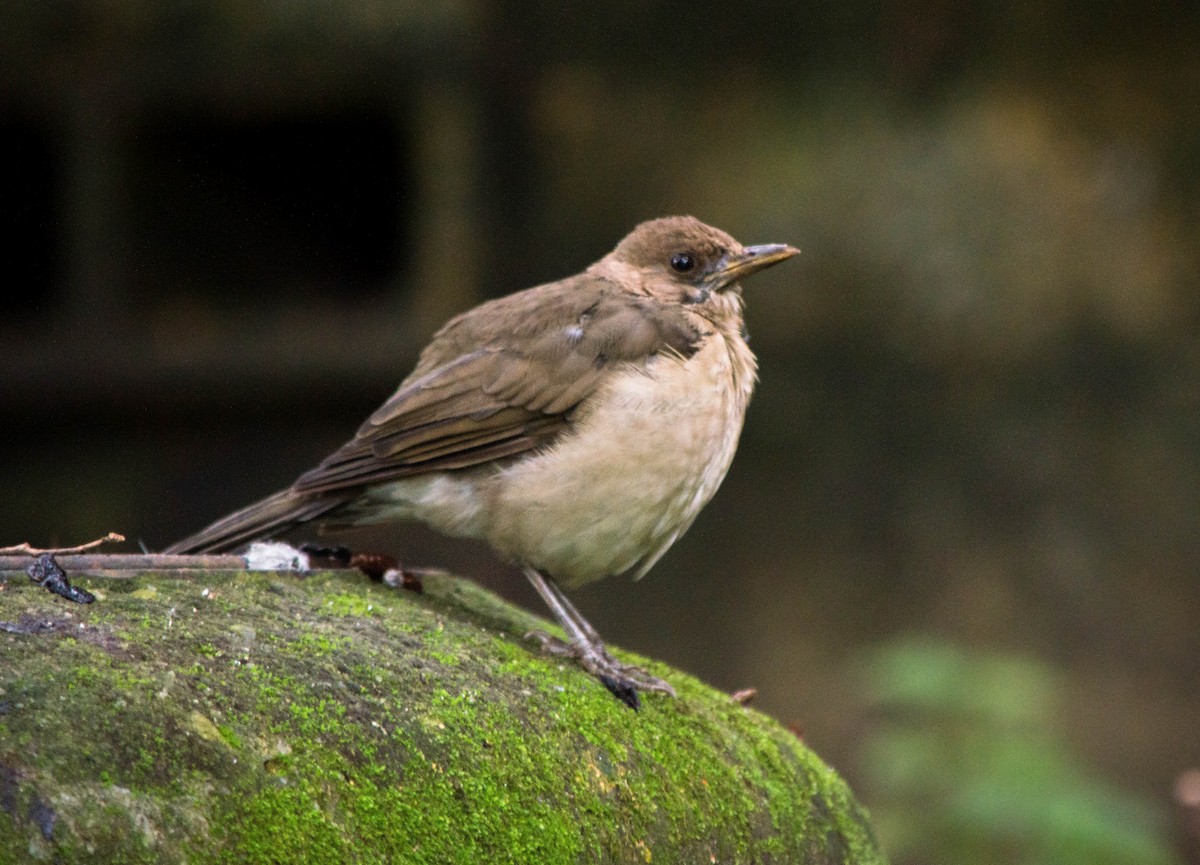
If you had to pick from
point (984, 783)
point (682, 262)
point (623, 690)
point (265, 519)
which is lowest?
point (984, 783)

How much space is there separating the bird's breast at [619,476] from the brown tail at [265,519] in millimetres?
473

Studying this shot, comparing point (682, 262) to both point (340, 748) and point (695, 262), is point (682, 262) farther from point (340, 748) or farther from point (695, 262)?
point (340, 748)

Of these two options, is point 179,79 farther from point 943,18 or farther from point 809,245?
point 943,18

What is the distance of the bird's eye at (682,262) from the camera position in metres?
4.52

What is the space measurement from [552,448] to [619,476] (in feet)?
0.66

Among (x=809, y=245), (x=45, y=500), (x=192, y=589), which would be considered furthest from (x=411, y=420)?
(x=45, y=500)

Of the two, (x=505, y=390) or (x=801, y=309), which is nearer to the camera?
(x=505, y=390)

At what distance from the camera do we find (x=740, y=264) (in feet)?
14.8

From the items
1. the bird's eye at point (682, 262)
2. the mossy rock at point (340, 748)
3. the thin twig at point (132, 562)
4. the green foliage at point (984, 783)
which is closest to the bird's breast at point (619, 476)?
the mossy rock at point (340, 748)

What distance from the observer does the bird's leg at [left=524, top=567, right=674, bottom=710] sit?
3.40 metres

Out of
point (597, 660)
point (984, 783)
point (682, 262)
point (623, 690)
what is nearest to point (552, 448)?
point (597, 660)

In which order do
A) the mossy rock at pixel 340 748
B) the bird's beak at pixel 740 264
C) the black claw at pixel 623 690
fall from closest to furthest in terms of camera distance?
the mossy rock at pixel 340 748 < the black claw at pixel 623 690 < the bird's beak at pixel 740 264

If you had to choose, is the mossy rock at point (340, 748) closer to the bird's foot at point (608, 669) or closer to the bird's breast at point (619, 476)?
the bird's foot at point (608, 669)

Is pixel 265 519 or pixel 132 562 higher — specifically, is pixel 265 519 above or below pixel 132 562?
below
